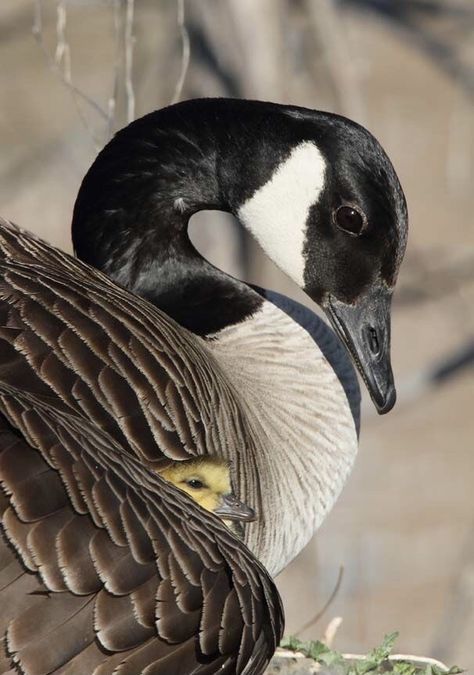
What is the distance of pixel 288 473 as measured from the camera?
3.54 meters

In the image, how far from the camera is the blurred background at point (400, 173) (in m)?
7.27

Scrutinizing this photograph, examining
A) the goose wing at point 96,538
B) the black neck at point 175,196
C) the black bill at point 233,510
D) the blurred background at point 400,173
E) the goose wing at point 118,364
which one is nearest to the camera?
the goose wing at point 96,538

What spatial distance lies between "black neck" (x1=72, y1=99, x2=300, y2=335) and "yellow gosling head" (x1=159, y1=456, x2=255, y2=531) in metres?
0.81

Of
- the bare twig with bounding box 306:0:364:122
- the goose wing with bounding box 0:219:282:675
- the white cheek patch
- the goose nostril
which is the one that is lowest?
the goose wing with bounding box 0:219:282:675

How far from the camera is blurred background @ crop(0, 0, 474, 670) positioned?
7270 mm

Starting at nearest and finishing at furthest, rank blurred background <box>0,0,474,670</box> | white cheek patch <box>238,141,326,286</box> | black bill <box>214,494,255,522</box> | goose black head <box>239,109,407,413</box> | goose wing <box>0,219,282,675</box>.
Answer: goose wing <box>0,219,282,675</box>, black bill <box>214,494,255,522</box>, goose black head <box>239,109,407,413</box>, white cheek patch <box>238,141,326,286</box>, blurred background <box>0,0,474,670</box>

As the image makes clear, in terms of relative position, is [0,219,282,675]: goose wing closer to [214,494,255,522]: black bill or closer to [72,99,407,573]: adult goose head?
[214,494,255,522]: black bill

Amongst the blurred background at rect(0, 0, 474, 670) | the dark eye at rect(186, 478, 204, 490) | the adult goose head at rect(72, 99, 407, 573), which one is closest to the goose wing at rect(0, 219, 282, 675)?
the dark eye at rect(186, 478, 204, 490)

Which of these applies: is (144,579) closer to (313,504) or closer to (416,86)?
(313,504)

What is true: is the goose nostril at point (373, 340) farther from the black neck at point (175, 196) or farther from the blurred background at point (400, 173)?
the blurred background at point (400, 173)

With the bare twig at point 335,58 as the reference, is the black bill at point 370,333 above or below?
below

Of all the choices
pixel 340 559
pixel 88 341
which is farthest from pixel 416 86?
pixel 88 341

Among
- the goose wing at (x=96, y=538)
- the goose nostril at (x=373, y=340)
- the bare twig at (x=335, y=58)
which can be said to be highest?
the bare twig at (x=335, y=58)

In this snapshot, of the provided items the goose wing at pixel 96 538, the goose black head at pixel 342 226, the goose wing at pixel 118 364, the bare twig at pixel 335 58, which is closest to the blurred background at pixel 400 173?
the bare twig at pixel 335 58
